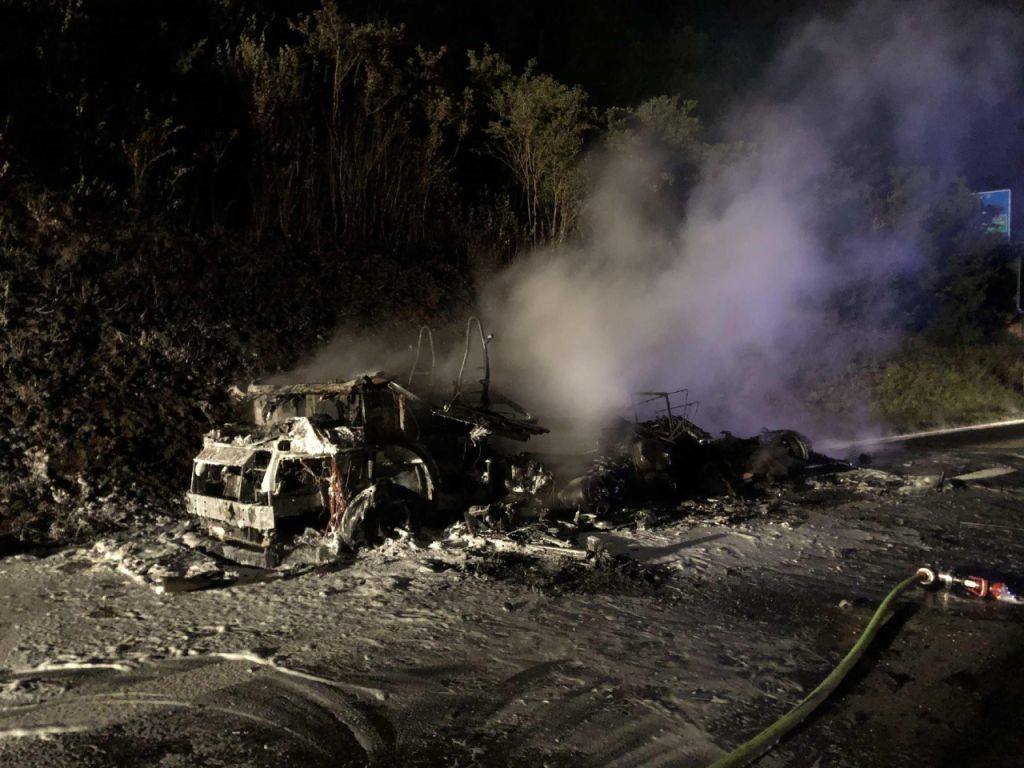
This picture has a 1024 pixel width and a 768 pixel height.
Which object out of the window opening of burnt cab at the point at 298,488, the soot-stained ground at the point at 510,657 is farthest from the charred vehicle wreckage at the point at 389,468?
the soot-stained ground at the point at 510,657

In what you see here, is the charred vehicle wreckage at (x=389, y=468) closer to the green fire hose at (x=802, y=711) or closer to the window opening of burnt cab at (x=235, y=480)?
the window opening of burnt cab at (x=235, y=480)

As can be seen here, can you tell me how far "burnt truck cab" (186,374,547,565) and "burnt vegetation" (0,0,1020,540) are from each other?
81.9 inches

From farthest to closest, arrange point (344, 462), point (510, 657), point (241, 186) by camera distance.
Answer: point (241, 186), point (344, 462), point (510, 657)

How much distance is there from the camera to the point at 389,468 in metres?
7.50

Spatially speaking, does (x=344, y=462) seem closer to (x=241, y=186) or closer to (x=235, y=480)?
(x=235, y=480)

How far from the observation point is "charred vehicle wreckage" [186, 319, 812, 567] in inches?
273

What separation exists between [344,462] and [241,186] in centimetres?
1002

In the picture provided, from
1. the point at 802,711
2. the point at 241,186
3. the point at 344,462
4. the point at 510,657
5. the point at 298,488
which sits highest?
the point at 241,186

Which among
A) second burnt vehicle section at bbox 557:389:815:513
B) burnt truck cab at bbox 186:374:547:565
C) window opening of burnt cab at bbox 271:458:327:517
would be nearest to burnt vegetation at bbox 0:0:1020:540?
burnt truck cab at bbox 186:374:547:565

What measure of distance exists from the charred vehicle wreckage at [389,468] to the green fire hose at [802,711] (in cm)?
349

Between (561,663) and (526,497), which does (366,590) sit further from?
(526,497)

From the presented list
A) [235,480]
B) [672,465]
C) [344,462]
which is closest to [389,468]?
[344,462]

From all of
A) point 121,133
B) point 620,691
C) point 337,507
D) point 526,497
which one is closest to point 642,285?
point 526,497

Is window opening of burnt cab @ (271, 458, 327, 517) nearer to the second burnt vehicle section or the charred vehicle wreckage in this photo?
the charred vehicle wreckage
